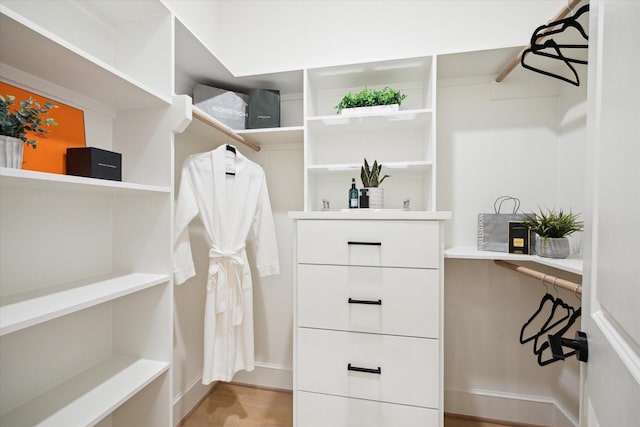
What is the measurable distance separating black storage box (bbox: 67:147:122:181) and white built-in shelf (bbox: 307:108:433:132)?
982 millimetres

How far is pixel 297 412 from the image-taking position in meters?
1.30

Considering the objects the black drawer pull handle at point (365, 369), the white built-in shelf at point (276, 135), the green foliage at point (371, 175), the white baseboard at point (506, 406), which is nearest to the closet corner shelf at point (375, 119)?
the white built-in shelf at point (276, 135)

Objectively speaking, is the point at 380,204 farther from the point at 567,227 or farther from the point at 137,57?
the point at 137,57

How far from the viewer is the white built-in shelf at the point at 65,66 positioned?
27.7 inches

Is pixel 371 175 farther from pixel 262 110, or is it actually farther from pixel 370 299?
pixel 262 110

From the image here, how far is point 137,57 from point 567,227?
2.02 meters

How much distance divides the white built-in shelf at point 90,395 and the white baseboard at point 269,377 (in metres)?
0.94

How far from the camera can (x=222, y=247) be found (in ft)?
4.80

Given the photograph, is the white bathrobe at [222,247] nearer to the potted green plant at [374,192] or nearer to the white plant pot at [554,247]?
the potted green plant at [374,192]

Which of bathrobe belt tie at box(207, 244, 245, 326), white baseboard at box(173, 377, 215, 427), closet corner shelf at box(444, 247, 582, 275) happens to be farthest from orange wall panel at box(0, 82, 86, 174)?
closet corner shelf at box(444, 247, 582, 275)

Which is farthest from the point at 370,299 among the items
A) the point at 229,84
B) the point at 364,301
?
the point at 229,84

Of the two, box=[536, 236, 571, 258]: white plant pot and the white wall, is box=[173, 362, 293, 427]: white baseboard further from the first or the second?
the white wall

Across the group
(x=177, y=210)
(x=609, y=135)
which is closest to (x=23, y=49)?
(x=177, y=210)

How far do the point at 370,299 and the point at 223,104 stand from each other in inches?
54.7
